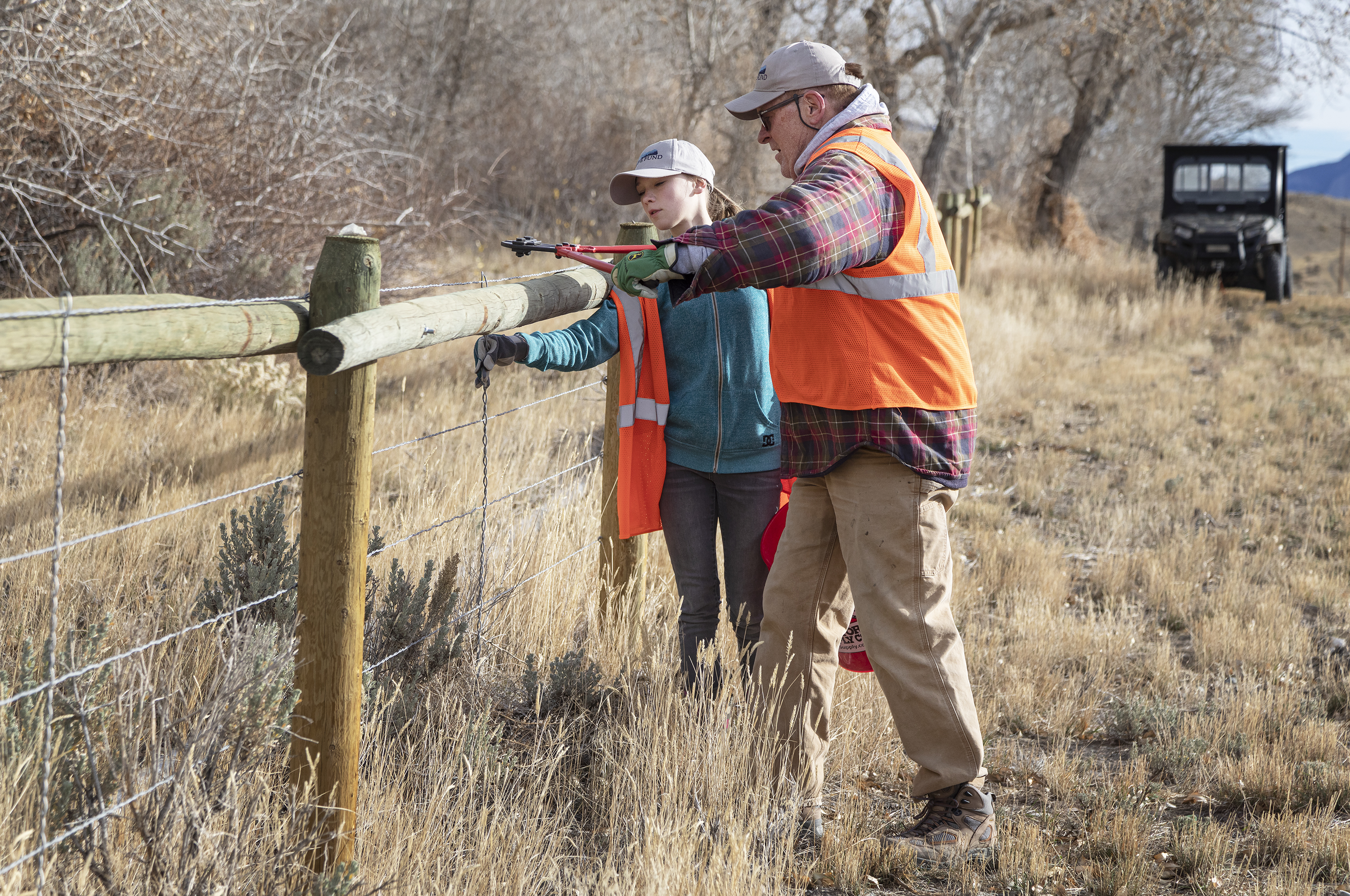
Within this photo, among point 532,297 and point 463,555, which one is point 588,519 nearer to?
point 463,555

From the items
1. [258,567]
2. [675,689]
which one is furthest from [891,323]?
[258,567]

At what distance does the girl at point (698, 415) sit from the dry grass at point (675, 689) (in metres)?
0.30

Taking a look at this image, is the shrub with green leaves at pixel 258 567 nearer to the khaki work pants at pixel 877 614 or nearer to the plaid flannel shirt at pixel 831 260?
the khaki work pants at pixel 877 614

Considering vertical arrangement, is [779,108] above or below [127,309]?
above

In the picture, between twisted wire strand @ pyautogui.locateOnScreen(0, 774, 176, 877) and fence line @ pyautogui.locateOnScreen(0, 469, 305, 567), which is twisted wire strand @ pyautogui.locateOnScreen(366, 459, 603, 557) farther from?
twisted wire strand @ pyautogui.locateOnScreen(0, 774, 176, 877)

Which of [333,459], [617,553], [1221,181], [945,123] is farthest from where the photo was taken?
[1221,181]

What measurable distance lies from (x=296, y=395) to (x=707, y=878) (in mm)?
4877

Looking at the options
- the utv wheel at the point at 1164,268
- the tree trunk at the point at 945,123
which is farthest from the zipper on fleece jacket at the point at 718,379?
the utv wheel at the point at 1164,268

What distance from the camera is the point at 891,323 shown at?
8.11 feet

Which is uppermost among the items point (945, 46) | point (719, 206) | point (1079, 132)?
point (945, 46)

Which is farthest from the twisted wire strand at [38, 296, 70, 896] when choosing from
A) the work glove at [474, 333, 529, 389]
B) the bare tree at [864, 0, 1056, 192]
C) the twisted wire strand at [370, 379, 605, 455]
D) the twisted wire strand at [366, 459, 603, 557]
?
the bare tree at [864, 0, 1056, 192]

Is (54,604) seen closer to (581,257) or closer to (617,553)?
(581,257)

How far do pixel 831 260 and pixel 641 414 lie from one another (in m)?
1.01

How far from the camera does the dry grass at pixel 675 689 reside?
238 cm
